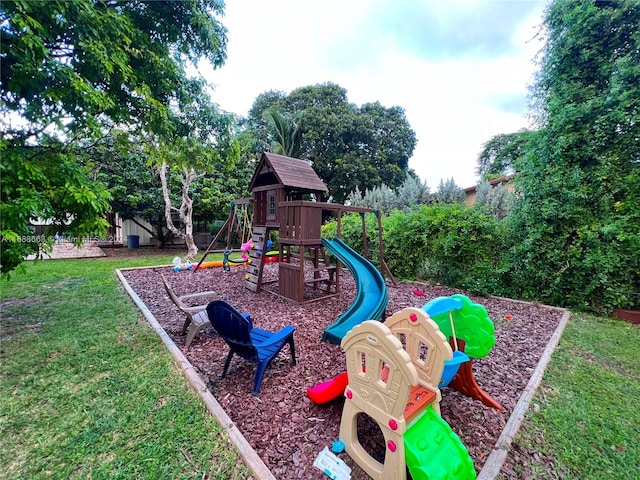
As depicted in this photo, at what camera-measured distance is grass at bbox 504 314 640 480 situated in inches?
73.9

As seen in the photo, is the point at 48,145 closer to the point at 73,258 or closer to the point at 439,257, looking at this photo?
the point at 439,257

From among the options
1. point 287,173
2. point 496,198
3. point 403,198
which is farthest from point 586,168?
point 403,198

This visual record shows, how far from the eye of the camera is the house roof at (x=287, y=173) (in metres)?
6.36

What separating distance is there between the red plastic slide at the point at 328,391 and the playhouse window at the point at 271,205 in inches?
189

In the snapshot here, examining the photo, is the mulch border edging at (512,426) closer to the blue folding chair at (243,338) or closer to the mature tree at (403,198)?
the blue folding chair at (243,338)

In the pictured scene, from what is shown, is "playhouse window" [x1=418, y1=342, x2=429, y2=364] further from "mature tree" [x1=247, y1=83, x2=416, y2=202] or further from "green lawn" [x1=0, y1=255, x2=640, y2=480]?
"mature tree" [x1=247, y1=83, x2=416, y2=202]

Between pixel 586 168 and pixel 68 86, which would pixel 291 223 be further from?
pixel 586 168

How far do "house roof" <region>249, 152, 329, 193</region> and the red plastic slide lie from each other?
4.59 meters

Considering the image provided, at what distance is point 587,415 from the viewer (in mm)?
2363

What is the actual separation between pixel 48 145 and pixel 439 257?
7.46 meters

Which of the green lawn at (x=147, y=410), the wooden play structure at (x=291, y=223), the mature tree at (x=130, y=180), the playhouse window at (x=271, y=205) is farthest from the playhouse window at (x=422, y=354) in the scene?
the mature tree at (x=130, y=180)

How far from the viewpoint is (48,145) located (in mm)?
3502

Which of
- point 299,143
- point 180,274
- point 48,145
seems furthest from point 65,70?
point 299,143

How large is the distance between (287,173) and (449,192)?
8.49m
